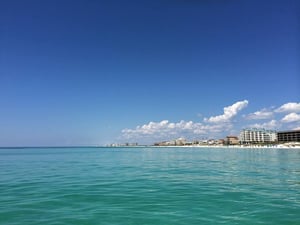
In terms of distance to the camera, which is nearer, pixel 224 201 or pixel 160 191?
pixel 224 201

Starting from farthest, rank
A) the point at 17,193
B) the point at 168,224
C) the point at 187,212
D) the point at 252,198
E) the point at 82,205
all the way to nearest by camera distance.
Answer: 1. the point at 17,193
2. the point at 252,198
3. the point at 82,205
4. the point at 187,212
5. the point at 168,224

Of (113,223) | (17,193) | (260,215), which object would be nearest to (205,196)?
(260,215)

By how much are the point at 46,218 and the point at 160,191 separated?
796 cm

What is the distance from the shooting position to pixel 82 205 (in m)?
13.6

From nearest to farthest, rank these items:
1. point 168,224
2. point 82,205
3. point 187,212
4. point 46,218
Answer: point 168,224 → point 46,218 → point 187,212 → point 82,205

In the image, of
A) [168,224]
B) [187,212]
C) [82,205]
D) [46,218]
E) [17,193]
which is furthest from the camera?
[17,193]

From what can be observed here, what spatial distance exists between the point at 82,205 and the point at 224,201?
23.6ft

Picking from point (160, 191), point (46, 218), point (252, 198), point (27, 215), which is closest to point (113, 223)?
point (46, 218)

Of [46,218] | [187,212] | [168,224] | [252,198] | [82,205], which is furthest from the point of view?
[252,198]

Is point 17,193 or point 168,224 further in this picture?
point 17,193

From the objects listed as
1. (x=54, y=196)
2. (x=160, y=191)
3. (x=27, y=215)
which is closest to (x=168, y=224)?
(x=27, y=215)

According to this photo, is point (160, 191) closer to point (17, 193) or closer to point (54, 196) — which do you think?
point (54, 196)

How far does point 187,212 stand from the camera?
12.1 metres

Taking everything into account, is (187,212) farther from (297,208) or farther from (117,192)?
(117,192)
